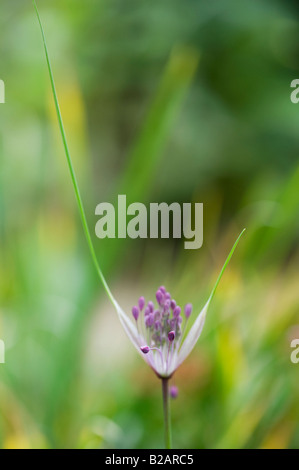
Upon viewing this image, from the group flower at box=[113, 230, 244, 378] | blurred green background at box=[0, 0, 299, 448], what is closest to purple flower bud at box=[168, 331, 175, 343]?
flower at box=[113, 230, 244, 378]

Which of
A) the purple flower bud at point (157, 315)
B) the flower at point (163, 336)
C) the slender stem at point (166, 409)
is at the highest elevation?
the purple flower bud at point (157, 315)

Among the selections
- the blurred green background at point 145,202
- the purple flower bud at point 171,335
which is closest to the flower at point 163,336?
the purple flower bud at point 171,335

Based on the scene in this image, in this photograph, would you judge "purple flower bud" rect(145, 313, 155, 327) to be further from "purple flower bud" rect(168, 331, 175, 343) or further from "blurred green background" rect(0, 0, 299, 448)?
"blurred green background" rect(0, 0, 299, 448)

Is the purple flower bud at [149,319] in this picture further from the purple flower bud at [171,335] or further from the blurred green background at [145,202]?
the blurred green background at [145,202]

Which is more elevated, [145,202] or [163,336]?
[145,202]

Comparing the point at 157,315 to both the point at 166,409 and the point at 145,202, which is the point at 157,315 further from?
the point at 145,202

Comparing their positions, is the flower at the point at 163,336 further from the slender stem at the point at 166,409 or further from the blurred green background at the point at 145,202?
the blurred green background at the point at 145,202

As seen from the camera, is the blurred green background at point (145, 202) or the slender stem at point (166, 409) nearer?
the slender stem at point (166, 409)

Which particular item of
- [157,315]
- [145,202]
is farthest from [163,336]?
[145,202]

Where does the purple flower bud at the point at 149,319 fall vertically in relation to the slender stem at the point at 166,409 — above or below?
above
